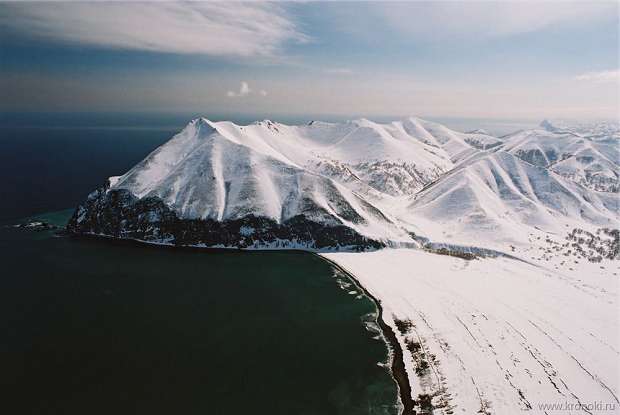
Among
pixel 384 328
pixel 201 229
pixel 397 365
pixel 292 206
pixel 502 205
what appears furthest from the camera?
pixel 502 205

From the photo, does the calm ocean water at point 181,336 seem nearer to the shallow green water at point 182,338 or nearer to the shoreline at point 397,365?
the shallow green water at point 182,338

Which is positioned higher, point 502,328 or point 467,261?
point 467,261

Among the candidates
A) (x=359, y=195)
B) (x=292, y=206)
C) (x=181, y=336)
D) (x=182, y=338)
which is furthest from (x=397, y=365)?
(x=359, y=195)

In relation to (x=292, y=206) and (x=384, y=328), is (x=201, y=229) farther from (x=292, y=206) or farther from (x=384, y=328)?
(x=384, y=328)

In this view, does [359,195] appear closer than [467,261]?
No

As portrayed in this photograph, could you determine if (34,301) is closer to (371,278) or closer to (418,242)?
(371,278)

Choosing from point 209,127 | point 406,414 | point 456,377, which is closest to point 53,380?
point 406,414
